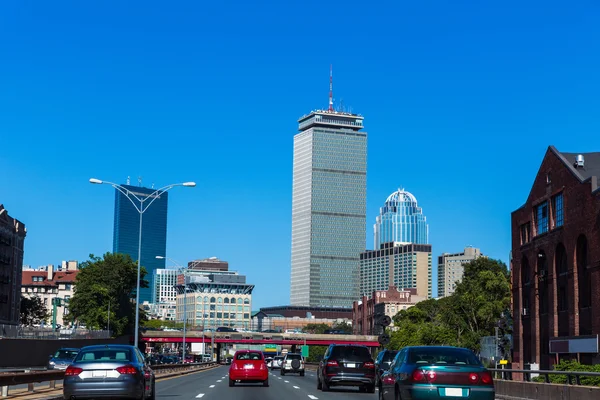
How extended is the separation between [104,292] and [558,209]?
77.1 metres

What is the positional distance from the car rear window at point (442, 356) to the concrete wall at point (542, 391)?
470 centimetres

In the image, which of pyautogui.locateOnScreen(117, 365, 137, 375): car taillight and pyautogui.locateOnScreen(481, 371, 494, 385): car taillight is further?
pyautogui.locateOnScreen(117, 365, 137, 375): car taillight

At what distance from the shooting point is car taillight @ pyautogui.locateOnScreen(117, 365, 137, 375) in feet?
73.2

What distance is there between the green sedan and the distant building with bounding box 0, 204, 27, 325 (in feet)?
290

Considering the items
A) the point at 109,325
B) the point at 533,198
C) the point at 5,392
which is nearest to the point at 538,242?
the point at 533,198

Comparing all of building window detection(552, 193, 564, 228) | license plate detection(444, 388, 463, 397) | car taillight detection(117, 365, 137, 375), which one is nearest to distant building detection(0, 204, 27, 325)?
building window detection(552, 193, 564, 228)

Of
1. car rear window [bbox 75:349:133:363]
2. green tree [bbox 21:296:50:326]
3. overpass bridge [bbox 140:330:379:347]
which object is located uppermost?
green tree [bbox 21:296:50:326]

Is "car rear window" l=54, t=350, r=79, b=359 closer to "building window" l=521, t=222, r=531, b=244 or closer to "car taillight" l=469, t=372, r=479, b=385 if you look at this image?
"car taillight" l=469, t=372, r=479, b=385

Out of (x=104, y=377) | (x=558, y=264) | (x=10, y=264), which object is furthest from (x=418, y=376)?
(x=10, y=264)

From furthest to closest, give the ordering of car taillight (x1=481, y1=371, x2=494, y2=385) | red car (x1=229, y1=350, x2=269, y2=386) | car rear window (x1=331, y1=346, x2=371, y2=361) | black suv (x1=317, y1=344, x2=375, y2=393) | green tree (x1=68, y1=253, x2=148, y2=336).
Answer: green tree (x1=68, y1=253, x2=148, y2=336)
red car (x1=229, y1=350, x2=269, y2=386)
car rear window (x1=331, y1=346, x2=371, y2=361)
black suv (x1=317, y1=344, x2=375, y2=393)
car taillight (x1=481, y1=371, x2=494, y2=385)

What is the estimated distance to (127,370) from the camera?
22.4m

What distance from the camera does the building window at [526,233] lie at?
69.0m

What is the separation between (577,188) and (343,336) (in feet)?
384

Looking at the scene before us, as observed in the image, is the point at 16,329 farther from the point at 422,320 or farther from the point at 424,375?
the point at 422,320
